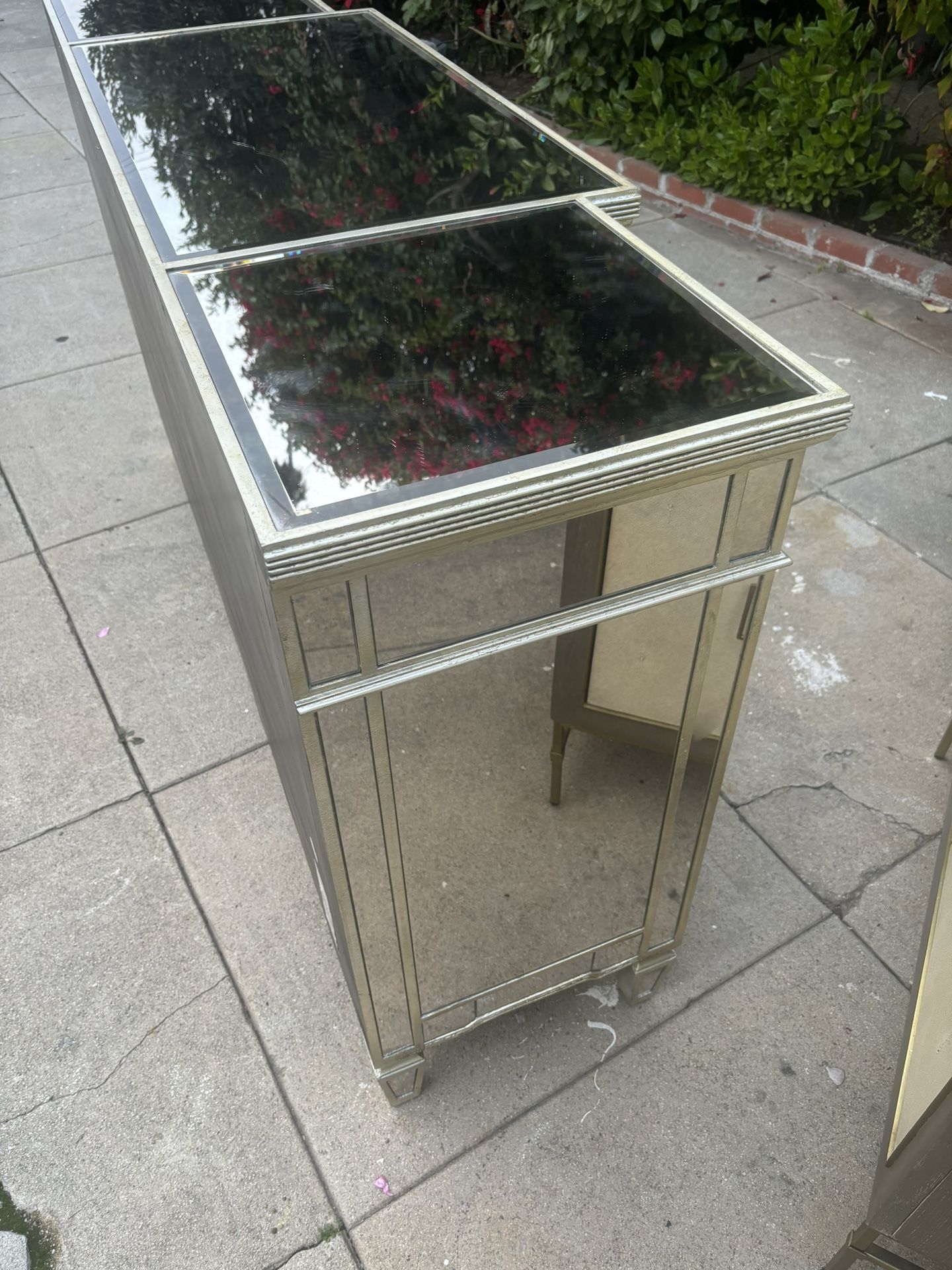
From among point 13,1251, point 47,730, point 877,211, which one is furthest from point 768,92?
point 13,1251

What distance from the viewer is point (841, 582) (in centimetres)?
304

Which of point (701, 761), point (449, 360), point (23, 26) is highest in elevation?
point (449, 360)

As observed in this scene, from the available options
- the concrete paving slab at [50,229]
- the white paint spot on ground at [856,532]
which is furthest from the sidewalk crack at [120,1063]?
the concrete paving slab at [50,229]

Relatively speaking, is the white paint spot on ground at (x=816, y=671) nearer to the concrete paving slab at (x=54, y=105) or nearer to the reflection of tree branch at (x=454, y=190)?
the reflection of tree branch at (x=454, y=190)

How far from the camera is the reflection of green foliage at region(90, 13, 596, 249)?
1812 mm

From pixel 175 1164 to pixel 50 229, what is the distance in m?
4.96

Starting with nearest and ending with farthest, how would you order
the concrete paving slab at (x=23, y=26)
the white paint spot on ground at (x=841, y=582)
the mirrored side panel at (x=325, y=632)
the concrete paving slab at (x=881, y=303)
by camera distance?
1. the mirrored side panel at (x=325, y=632)
2. the white paint spot on ground at (x=841, y=582)
3. the concrete paving slab at (x=881, y=303)
4. the concrete paving slab at (x=23, y=26)

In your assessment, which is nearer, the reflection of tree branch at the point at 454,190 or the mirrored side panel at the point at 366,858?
the mirrored side panel at the point at 366,858

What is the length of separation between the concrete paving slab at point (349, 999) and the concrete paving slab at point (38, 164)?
475cm

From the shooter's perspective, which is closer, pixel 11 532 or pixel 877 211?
pixel 11 532

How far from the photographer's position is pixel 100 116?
2262mm

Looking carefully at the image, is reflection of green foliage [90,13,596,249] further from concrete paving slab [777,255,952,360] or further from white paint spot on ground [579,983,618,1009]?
concrete paving slab [777,255,952,360]

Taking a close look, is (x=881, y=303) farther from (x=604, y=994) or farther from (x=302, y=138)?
(x=604, y=994)

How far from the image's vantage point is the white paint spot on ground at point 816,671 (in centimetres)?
273
